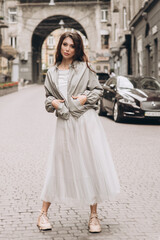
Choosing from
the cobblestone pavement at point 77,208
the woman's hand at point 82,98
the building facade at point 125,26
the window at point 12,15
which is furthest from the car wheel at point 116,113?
the window at point 12,15

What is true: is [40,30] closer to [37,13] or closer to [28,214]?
[37,13]

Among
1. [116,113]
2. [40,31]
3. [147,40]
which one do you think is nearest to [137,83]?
[116,113]

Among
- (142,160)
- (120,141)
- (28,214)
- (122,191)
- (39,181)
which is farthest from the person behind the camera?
(120,141)

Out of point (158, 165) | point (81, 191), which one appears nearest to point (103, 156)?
point (81, 191)

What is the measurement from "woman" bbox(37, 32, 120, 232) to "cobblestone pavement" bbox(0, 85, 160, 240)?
203 mm

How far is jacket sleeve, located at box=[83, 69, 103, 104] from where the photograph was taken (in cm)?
402

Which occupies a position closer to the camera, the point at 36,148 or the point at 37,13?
the point at 36,148

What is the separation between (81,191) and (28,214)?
824mm

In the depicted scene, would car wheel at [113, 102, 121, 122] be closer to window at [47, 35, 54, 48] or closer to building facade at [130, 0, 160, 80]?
building facade at [130, 0, 160, 80]

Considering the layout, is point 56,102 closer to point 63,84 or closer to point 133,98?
point 63,84

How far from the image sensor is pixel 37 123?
1419cm

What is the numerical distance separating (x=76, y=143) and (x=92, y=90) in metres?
0.49

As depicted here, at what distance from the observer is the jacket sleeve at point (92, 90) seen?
13.2ft

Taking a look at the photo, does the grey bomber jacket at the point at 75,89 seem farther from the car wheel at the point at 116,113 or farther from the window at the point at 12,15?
the window at the point at 12,15
